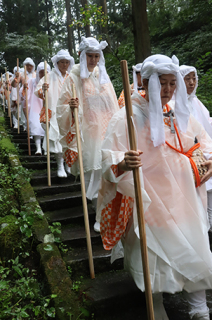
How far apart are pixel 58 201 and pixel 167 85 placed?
8.98ft

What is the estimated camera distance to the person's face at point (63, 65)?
17.3ft

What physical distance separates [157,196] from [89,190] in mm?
1860

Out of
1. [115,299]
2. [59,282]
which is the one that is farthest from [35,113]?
[115,299]

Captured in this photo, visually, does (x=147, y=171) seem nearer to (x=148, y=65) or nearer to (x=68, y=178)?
(x=148, y=65)

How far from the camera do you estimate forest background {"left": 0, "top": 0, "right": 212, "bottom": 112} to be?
913 cm

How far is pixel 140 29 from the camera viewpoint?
6.71 m

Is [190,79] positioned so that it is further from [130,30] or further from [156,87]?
[130,30]

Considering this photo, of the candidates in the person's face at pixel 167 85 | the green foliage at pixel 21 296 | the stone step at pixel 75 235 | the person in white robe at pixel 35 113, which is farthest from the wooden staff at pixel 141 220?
the person in white robe at pixel 35 113

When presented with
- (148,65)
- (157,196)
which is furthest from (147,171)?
(148,65)

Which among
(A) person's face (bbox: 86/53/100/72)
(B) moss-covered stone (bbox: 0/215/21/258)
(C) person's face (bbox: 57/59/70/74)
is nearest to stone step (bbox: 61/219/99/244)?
(B) moss-covered stone (bbox: 0/215/21/258)

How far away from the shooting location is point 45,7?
20.1m

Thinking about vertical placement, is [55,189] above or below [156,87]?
below

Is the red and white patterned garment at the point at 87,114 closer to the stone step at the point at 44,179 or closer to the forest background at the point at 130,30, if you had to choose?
the stone step at the point at 44,179

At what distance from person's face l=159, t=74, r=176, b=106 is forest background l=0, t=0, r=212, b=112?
467 centimetres
